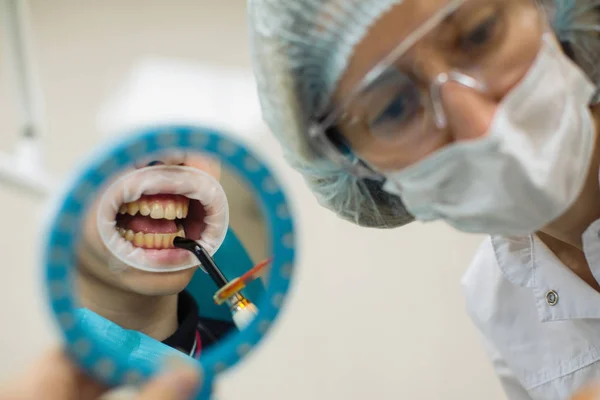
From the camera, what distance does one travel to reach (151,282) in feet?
2.19

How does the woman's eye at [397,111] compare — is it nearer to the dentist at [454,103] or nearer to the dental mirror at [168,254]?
the dentist at [454,103]

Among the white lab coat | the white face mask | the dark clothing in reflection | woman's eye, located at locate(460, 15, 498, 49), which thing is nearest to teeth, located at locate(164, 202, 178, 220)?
the dark clothing in reflection

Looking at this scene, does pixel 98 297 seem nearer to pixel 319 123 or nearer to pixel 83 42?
pixel 319 123

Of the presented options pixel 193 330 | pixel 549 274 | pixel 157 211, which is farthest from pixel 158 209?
pixel 549 274

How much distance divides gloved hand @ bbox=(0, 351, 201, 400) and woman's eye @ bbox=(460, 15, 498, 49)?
20.8 inches

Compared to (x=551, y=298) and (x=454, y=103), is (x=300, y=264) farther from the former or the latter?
(x=454, y=103)

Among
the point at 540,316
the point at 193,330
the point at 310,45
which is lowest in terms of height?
the point at 540,316

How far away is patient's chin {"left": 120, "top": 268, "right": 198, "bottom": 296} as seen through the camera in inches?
26.3

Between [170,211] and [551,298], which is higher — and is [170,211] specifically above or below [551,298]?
above

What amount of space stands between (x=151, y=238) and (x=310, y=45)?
355mm

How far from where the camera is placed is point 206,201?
2.33 ft

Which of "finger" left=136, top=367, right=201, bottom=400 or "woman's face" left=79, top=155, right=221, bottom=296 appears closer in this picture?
"finger" left=136, top=367, right=201, bottom=400

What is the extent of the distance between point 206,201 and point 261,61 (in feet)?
0.76

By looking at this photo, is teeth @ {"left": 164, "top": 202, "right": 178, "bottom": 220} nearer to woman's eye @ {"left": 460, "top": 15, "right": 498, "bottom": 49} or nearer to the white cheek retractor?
the white cheek retractor
